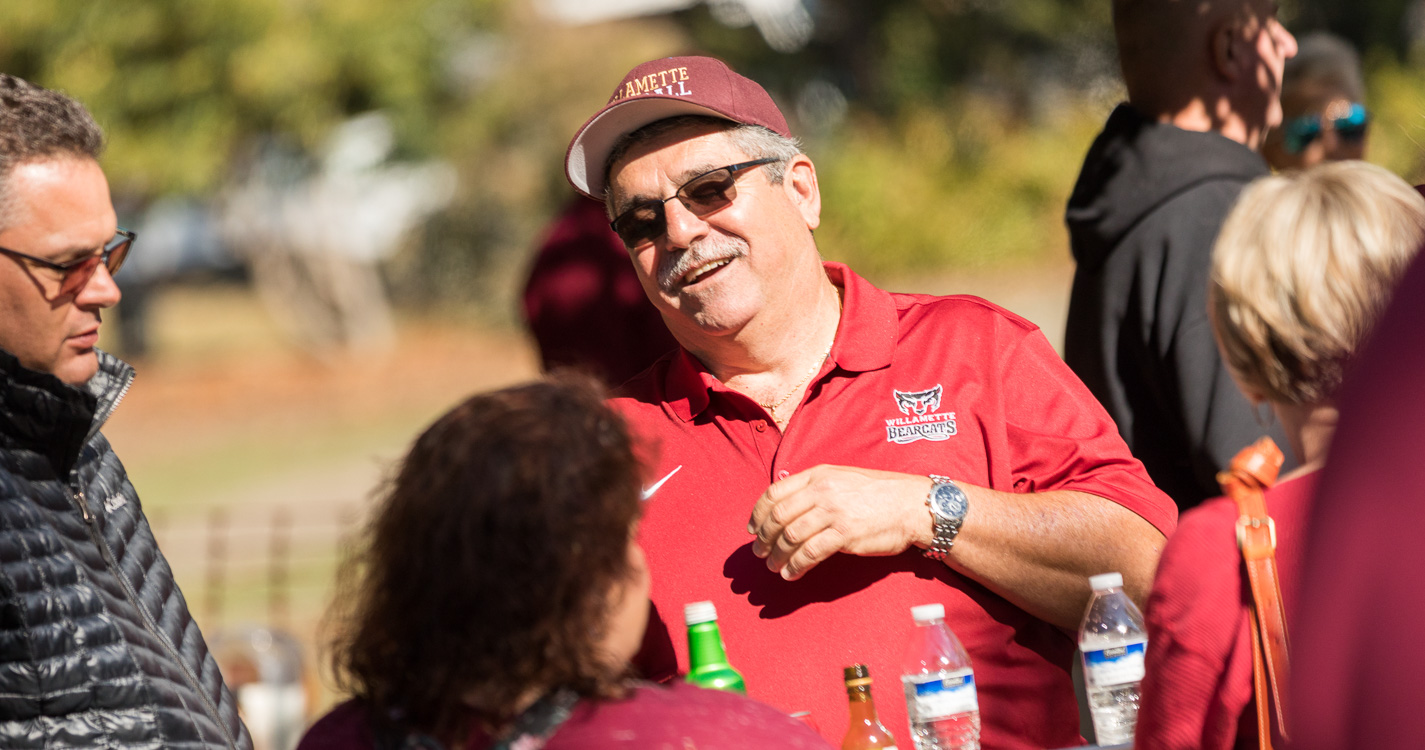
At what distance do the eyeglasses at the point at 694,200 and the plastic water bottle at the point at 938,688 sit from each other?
1.05 m

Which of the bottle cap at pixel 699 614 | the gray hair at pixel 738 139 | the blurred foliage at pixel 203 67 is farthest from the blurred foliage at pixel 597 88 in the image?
the bottle cap at pixel 699 614

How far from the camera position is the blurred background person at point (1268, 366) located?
6.12 ft

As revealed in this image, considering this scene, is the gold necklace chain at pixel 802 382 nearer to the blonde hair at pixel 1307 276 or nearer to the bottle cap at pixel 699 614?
the bottle cap at pixel 699 614

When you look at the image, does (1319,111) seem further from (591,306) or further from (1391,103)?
(1391,103)

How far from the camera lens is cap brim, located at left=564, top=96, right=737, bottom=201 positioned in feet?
9.99

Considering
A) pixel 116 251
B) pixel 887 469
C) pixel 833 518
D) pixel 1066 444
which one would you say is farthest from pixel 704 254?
pixel 116 251

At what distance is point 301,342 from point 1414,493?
73.0 ft

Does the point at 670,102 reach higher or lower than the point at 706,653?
higher

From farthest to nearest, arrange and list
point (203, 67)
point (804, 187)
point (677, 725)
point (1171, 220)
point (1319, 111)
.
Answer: point (203, 67), point (1319, 111), point (1171, 220), point (804, 187), point (677, 725)

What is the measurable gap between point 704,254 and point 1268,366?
4.53 feet

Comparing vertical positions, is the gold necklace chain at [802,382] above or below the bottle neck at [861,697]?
above

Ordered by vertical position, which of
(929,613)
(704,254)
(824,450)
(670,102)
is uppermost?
(670,102)

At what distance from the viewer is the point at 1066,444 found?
9.41 feet

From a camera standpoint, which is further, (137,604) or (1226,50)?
(1226,50)
